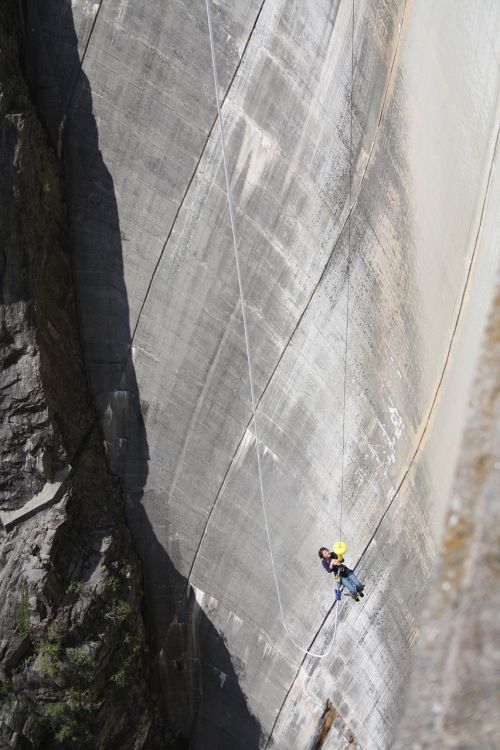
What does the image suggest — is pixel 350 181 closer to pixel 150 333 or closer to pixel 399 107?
pixel 399 107

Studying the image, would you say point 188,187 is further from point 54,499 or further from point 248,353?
point 54,499

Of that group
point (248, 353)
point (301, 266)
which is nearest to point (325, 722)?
point (248, 353)

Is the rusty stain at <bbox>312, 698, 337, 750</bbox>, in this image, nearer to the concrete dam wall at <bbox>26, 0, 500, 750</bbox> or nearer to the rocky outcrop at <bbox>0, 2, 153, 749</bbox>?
the concrete dam wall at <bbox>26, 0, 500, 750</bbox>

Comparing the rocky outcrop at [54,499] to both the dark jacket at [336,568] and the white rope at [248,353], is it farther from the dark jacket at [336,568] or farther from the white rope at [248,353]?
the dark jacket at [336,568]

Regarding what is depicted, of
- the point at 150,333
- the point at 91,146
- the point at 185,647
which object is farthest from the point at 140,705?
the point at 91,146

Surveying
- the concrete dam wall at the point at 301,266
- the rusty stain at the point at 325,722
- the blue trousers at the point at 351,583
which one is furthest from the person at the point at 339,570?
the rusty stain at the point at 325,722
